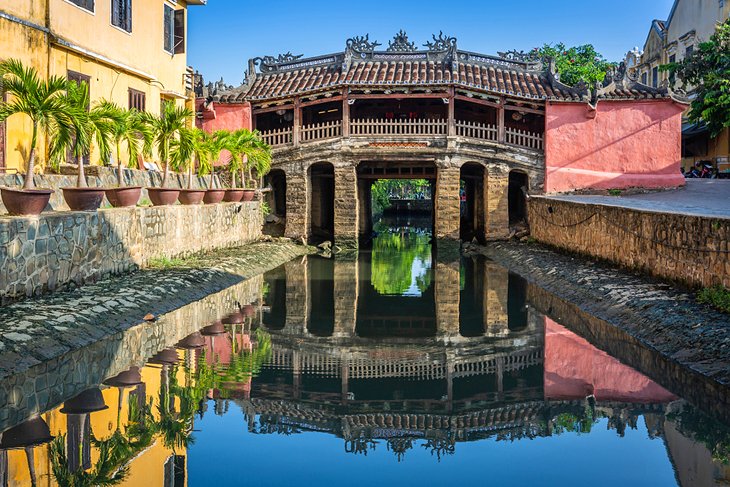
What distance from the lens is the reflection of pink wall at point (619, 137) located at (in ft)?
99.4

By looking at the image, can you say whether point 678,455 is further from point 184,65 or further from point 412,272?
point 184,65

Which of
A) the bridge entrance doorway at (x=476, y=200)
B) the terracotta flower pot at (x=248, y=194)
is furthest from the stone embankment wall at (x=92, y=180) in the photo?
the bridge entrance doorway at (x=476, y=200)

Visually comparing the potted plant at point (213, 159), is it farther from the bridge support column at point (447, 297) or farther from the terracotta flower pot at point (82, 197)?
the terracotta flower pot at point (82, 197)

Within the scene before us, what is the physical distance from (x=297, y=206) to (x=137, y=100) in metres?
8.11

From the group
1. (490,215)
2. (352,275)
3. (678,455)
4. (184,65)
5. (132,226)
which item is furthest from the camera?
(490,215)

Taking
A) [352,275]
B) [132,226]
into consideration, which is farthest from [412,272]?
[132,226]

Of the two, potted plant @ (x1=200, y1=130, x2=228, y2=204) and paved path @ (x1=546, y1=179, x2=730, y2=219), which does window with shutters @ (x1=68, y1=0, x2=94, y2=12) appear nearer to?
potted plant @ (x1=200, y1=130, x2=228, y2=204)

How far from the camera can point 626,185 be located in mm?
30375

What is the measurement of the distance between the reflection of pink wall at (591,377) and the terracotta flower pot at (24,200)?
7261 mm

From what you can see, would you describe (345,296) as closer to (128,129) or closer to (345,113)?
(128,129)

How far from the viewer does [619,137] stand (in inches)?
1199

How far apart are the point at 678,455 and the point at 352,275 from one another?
1563 cm

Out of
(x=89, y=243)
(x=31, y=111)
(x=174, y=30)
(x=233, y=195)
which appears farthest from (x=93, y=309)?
(x=174, y=30)

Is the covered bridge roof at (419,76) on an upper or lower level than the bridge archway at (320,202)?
upper
